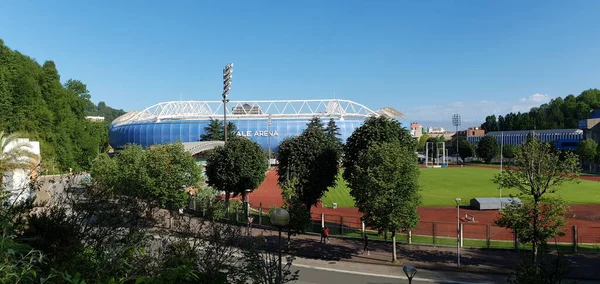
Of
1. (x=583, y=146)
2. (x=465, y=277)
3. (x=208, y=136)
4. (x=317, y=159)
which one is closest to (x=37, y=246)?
(x=465, y=277)

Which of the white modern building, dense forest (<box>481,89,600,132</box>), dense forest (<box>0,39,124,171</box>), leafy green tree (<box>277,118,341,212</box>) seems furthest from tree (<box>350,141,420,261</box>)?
dense forest (<box>481,89,600,132</box>)

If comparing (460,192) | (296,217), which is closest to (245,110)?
(460,192)

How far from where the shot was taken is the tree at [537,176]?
54.3 feet

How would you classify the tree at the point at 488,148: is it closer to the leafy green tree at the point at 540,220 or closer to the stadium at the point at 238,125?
the stadium at the point at 238,125

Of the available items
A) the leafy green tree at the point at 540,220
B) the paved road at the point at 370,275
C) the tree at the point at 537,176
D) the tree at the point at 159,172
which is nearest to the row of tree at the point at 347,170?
the paved road at the point at 370,275

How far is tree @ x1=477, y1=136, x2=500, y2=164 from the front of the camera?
94.9 metres

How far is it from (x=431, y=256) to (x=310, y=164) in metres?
9.08

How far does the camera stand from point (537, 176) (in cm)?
1719

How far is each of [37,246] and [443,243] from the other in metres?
20.3

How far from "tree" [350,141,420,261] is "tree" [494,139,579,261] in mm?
3920

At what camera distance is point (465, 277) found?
1756cm

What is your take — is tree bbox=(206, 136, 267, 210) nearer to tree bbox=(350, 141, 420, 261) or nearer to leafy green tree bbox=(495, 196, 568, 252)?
tree bbox=(350, 141, 420, 261)

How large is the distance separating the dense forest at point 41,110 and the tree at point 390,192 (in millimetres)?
27237

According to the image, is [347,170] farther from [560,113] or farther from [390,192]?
[560,113]
